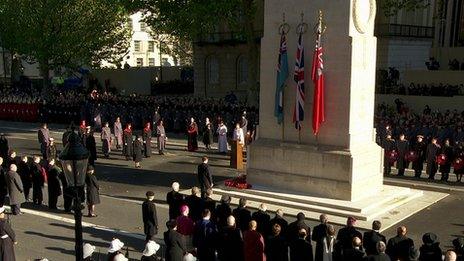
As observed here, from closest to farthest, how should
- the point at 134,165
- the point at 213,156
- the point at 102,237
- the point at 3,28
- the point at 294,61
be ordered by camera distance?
the point at 102,237 → the point at 294,61 → the point at 134,165 → the point at 213,156 → the point at 3,28

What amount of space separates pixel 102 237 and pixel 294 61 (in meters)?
6.66

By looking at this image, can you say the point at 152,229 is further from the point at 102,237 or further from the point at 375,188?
the point at 375,188

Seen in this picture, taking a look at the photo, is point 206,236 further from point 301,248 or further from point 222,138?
point 222,138

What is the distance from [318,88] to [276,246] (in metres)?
5.78

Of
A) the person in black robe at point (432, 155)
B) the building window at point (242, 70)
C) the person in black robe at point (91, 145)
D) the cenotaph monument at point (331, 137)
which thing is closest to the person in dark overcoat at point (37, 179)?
the person in black robe at point (91, 145)

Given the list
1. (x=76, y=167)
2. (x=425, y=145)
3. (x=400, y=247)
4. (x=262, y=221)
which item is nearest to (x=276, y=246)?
(x=262, y=221)

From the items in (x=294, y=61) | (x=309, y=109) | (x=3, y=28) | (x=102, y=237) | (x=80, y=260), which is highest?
(x=3, y=28)

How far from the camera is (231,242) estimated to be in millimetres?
10266

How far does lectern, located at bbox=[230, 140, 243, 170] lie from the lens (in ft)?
65.3

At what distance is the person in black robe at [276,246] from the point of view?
32.6 ft

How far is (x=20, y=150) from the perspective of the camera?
2339 cm

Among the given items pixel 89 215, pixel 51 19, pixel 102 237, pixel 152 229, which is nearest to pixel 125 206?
pixel 89 215

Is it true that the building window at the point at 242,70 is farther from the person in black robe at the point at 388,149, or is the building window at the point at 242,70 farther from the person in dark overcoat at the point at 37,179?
the person in dark overcoat at the point at 37,179

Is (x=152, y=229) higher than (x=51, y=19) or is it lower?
lower
